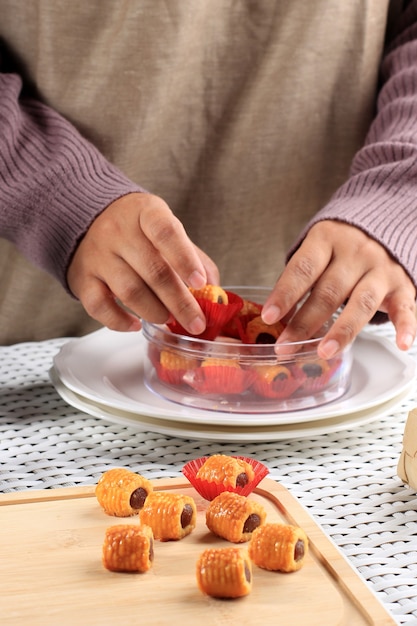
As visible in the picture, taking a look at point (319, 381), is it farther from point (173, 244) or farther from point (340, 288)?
point (173, 244)

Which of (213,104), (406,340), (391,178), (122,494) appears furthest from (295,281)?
(213,104)

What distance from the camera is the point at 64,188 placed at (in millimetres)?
1189

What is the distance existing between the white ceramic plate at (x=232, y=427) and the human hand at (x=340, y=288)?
0.08 metres

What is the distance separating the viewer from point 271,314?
1005mm

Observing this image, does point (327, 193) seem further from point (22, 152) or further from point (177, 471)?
point (177, 471)

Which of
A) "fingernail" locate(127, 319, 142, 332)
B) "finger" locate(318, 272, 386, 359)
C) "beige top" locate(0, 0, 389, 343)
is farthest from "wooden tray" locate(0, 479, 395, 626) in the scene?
"beige top" locate(0, 0, 389, 343)

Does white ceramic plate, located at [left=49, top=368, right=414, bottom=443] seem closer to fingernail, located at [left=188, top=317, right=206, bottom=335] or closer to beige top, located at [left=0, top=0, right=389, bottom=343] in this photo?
fingernail, located at [left=188, top=317, right=206, bottom=335]

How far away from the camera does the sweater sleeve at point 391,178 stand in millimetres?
1110

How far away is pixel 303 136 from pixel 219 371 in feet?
2.28

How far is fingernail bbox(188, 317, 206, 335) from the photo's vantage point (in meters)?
1.01

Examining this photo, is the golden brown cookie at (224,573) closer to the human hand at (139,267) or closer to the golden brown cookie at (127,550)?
the golden brown cookie at (127,550)

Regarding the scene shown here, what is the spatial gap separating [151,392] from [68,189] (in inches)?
12.7

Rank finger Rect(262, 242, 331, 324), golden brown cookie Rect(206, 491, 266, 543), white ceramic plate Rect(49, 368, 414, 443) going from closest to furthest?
golden brown cookie Rect(206, 491, 266, 543), white ceramic plate Rect(49, 368, 414, 443), finger Rect(262, 242, 331, 324)

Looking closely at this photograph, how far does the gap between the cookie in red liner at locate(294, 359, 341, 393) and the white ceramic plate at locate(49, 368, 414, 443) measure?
0.18ft
